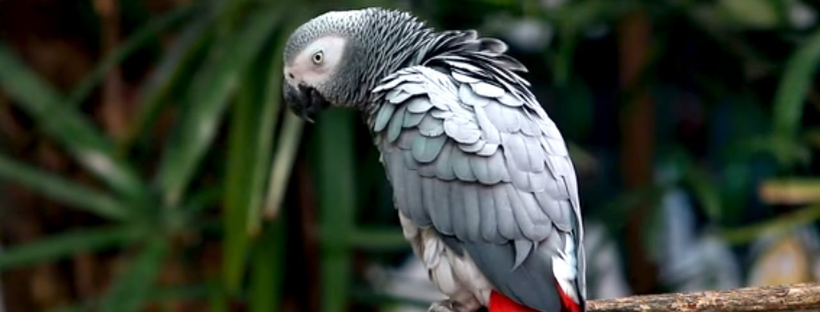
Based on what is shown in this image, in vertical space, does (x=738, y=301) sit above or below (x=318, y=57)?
below

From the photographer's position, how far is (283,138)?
1.54 m

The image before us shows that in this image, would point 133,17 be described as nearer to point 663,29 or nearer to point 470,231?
point 663,29

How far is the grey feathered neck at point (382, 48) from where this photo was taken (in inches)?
43.8

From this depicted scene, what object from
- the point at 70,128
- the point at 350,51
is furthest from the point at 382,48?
the point at 70,128

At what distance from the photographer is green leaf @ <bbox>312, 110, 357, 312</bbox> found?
157cm

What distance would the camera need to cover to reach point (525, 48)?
74.7 inches

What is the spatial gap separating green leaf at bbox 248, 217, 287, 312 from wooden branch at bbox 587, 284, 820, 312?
701 mm

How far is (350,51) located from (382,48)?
0.03 metres

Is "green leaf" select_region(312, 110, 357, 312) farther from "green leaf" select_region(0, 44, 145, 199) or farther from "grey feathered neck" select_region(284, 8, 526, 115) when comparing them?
"grey feathered neck" select_region(284, 8, 526, 115)

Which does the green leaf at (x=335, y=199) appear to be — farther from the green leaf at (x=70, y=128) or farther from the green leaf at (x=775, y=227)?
the green leaf at (x=775, y=227)

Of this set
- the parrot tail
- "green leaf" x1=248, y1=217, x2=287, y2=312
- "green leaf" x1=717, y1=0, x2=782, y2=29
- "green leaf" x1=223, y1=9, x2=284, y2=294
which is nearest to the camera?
the parrot tail

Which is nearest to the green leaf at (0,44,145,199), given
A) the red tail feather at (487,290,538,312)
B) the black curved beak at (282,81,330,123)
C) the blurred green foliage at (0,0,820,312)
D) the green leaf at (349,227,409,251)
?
the blurred green foliage at (0,0,820,312)

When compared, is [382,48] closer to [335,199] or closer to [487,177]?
[487,177]

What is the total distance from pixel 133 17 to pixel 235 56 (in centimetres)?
40
